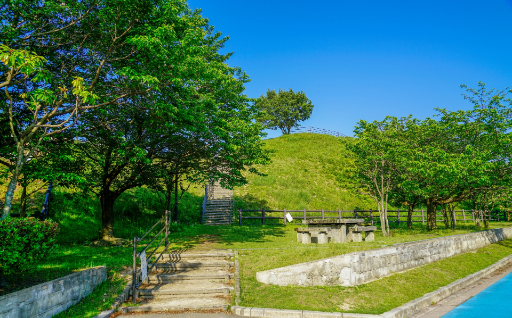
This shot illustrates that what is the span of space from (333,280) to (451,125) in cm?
1524

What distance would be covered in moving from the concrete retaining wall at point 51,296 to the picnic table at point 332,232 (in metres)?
9.16

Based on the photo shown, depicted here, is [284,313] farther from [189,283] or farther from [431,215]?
[431,215]

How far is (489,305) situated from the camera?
8273 millimetres

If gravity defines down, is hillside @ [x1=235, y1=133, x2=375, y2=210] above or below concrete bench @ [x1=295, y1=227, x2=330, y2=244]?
above

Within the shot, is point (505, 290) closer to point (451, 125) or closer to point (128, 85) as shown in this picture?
point (451, 125)

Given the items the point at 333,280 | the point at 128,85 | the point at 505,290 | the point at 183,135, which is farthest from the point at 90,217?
the point at 505,290

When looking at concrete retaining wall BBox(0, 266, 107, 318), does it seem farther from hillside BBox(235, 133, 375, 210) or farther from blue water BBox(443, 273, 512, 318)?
hillside BBox(235, 133, 375, 210)

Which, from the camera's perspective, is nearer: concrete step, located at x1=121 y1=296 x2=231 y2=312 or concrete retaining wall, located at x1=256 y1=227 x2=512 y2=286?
concrete step, located at x1=121 y1=296 x2=231 y2=312

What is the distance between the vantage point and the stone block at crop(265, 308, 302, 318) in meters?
6.67

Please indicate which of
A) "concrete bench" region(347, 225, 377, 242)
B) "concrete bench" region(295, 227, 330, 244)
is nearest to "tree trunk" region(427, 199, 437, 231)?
"concrete bench" region(347, 225, 377, 242)

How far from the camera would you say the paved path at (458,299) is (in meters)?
7.35

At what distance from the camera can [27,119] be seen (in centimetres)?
952

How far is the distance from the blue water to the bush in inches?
356

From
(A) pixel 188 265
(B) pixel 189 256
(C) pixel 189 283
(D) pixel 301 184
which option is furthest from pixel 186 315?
(D) pixel 301 184
